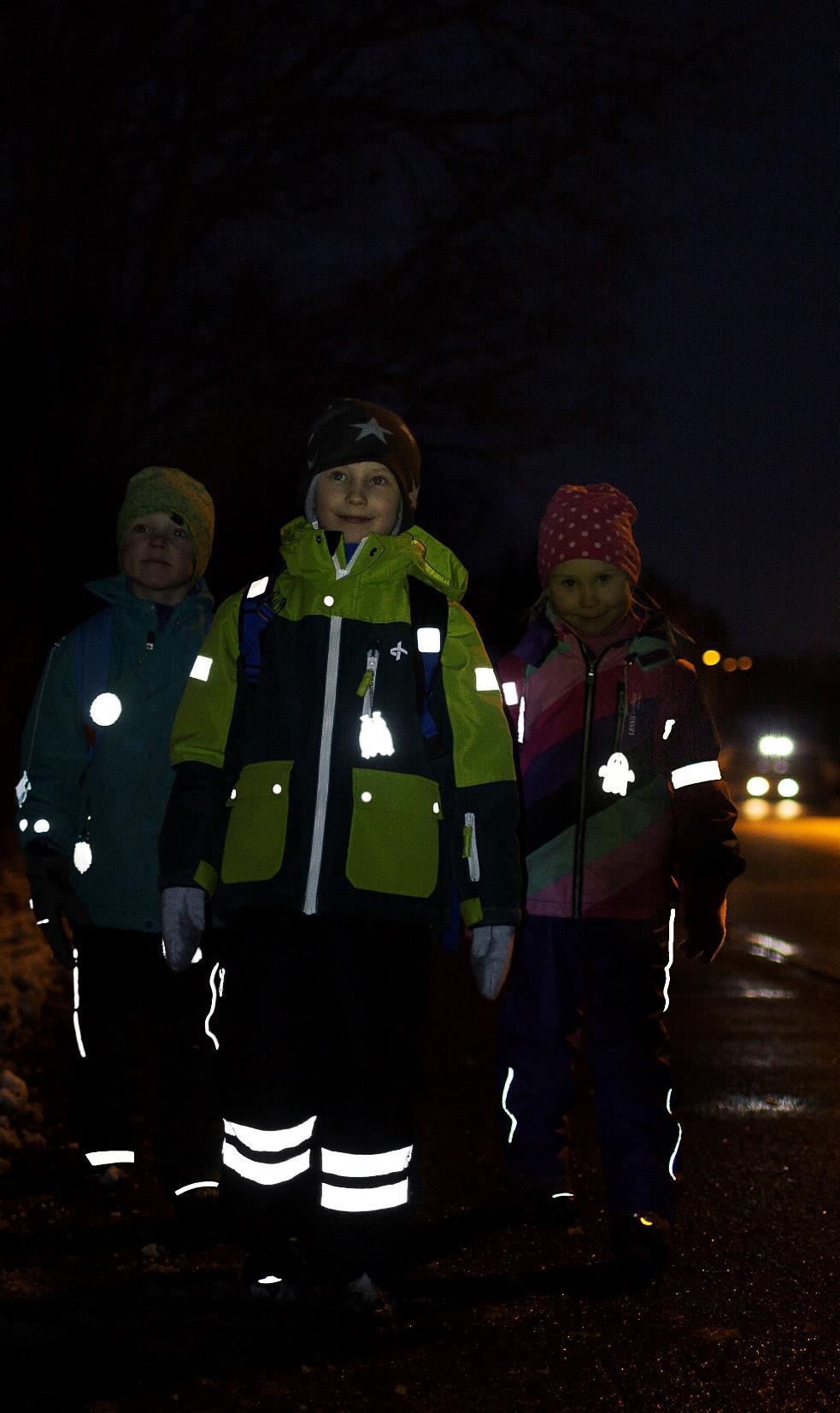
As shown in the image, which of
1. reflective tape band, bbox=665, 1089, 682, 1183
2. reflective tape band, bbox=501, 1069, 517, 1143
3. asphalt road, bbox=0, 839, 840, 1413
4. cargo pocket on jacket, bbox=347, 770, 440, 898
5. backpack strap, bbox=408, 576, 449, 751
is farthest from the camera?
reflective tape band, bbox=501, 1069, 517, 1143

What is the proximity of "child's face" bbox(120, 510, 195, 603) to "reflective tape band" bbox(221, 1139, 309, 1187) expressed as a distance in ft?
5.72

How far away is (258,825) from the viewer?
3816mm

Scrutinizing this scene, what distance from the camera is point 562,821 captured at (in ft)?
15.1

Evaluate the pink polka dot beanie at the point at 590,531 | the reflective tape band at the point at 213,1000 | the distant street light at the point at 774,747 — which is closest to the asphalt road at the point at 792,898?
the pink polka dot beanie at the point at 590,531

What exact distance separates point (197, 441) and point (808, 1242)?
365 inches

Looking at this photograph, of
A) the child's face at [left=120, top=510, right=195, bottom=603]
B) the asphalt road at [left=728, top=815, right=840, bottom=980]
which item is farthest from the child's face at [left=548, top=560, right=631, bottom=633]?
the asphalt road at [left=728, top=815, right=840, bottom=980]

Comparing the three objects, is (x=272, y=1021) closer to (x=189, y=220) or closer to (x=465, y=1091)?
(x=465, y=1091)

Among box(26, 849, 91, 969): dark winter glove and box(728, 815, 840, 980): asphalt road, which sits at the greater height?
box(26, 849, 91, 969): dark winter glove

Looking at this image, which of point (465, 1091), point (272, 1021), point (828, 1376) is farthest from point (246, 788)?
point (465, 1091)

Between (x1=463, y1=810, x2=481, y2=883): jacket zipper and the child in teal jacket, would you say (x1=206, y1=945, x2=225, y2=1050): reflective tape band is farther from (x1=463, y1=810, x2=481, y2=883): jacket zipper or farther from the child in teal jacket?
(x1=463, y1=810, x2=481, y2=883): jacket zipper

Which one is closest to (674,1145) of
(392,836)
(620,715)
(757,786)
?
(620,715)

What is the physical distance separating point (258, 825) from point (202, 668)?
0.48 meters

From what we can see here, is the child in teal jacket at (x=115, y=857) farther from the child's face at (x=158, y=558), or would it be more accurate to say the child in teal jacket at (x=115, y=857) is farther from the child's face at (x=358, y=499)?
the child's face at (x=358, y=499)

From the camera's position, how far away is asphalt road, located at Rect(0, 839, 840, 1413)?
3.34 metres
